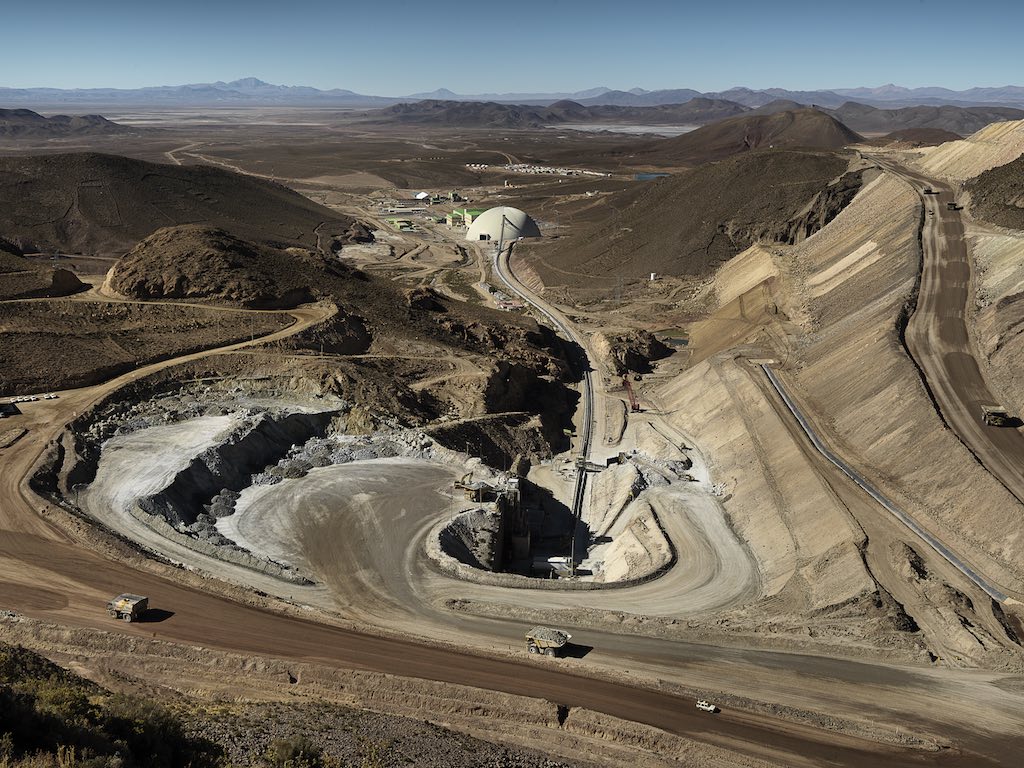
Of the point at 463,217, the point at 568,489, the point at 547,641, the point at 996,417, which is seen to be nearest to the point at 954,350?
the point at 996,417

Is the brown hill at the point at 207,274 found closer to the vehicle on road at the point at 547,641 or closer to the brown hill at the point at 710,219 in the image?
the vehicle on road at the point at 547,641

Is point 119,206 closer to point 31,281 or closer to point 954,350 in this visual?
point 31,281

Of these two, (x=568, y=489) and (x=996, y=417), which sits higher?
(x=996, y=417)

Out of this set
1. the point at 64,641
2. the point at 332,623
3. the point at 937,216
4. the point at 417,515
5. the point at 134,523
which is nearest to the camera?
the point at 64,641

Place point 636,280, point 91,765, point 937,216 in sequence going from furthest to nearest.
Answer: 1. point 636,280
2. point 937,216
3. point 91,765

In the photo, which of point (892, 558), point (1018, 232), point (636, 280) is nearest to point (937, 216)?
point (1018, 232)

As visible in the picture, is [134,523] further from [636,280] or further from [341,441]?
[636,280]
